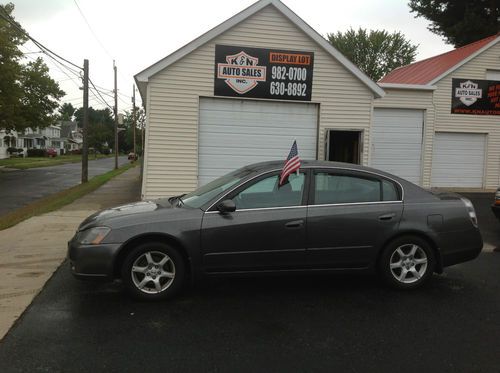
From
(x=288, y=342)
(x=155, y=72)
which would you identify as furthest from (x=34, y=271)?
(x=155, y=72)

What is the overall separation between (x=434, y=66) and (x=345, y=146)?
7.02 m

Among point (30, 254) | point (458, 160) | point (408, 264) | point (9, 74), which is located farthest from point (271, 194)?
point (9, 74)

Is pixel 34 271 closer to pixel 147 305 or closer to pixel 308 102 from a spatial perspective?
Result: pixel 147 305

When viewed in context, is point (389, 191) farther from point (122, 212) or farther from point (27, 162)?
point (27, 162)

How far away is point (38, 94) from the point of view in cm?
3653

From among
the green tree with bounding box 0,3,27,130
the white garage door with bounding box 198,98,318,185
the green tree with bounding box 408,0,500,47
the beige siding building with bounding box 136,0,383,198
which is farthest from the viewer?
the green tree with bounding box 0,3,27,130

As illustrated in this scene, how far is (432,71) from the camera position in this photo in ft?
59.5

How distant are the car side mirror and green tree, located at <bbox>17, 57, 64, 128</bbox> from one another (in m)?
33.9

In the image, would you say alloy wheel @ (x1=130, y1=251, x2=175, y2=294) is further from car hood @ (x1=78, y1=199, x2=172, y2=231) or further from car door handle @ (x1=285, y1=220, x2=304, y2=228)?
car door handle @ (x1=285, y1=220, x2=304, y2=228)

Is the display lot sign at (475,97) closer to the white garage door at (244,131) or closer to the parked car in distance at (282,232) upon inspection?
the white garage door at (244,131)

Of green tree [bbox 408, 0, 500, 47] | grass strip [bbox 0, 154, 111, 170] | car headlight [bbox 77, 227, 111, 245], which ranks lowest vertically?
grass strip [bbox 0, 154, 111, 170]

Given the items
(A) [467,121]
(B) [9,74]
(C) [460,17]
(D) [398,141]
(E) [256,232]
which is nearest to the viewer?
(E) [256,232]

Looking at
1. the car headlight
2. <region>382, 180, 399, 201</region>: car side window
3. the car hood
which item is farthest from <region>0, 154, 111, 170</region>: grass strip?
<region>382, 180, 399, 201</region>: car side window

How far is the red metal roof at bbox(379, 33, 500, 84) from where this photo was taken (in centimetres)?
1727
